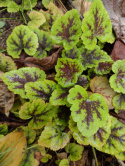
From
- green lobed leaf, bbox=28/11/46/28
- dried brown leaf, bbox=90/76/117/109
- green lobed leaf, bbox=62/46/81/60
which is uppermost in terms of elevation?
green lobed leaf, bbox=28/11/46/28

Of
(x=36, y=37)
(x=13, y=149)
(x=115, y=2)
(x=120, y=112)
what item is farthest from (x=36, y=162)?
(x=115, y=2)

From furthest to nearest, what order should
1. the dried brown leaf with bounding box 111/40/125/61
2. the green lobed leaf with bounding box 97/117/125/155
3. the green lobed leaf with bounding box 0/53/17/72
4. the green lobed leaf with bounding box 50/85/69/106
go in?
the dried brown leaf with bounding box 111/40/125/61 < the green lobed leaf with bounding box 0/53/17/72 < the green lobed leaf with bounding box 97/117/125/155 < the green lobed leaf with bounding box 50/85/69/106

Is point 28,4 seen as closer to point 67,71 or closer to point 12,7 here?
point 12,7

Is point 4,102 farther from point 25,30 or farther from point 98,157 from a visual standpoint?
point 98,157

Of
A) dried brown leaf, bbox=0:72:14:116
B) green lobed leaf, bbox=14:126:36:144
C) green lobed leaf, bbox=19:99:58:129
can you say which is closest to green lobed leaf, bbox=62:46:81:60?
green lobed leaf, bbox=19:99:58:129

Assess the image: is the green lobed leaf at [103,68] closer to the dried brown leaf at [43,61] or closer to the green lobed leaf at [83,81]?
the green lobed leaf at [83,81]

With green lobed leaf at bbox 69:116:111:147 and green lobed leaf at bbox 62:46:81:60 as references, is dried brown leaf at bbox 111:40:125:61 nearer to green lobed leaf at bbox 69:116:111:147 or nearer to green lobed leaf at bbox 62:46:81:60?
green lobed leaf at bbox 62:46:81:60

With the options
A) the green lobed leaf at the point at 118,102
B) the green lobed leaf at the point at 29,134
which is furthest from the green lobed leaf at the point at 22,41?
the green lobed leaf at the point at 118,102

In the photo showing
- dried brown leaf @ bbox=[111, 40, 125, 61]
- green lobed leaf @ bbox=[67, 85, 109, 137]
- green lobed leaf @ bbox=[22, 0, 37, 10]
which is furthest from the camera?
green lobed leaf @ bbox=[22, 0, 37, 10]
